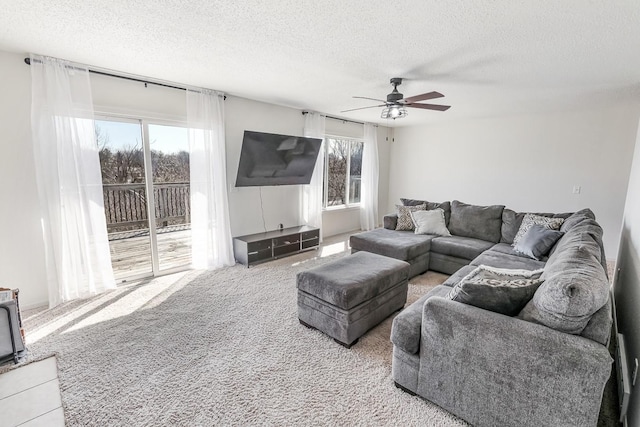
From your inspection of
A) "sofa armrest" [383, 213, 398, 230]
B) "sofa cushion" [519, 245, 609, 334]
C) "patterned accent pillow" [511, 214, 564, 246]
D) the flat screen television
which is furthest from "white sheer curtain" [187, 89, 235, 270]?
"patterned accent pillow" [511, 214, 564, 246]

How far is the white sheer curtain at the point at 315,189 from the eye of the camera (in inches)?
199

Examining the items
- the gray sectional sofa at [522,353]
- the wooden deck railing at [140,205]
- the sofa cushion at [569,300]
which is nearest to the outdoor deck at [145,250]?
the wooden deck railing at [140,205]

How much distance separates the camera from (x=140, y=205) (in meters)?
3.55

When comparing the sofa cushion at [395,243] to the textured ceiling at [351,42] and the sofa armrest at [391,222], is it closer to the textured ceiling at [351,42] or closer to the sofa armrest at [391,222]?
the sofa armrest at [391,222]

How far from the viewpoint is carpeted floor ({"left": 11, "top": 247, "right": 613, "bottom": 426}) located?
168 centimetres

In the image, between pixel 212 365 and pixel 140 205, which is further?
pixel 140 205

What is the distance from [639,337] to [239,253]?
3.90m

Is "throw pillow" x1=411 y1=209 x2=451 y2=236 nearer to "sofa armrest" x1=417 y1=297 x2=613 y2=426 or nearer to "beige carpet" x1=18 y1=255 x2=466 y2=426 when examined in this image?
"beige carpet" x1=18 y1=255 x2=466 y2=426

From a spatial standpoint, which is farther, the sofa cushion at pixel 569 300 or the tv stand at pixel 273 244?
the tv stand at pixel 273 244

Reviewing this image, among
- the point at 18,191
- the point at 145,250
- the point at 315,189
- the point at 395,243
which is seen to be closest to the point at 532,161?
the point at 395,243

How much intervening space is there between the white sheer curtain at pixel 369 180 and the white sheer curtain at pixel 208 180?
3224 millimetres

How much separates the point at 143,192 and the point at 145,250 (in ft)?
3.10

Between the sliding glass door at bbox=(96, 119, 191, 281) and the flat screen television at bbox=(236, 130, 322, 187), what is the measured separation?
775mm

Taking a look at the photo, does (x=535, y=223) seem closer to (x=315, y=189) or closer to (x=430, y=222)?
(x=430, y=222)
